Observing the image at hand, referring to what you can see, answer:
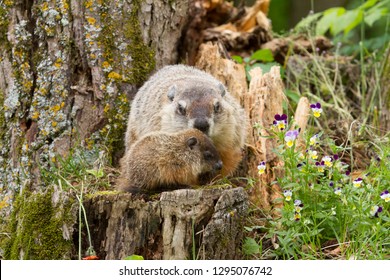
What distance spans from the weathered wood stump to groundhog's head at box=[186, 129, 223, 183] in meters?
0.47

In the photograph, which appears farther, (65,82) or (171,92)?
(65,82)

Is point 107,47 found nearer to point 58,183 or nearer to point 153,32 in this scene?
point 153,32

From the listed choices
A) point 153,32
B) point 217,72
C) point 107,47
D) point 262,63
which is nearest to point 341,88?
point 262,63

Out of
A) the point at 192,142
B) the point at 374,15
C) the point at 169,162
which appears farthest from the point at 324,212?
the point at 374,15

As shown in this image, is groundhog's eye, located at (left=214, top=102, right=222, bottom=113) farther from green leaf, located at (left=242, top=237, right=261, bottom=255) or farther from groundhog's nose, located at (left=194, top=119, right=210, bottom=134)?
green leaf, located at (left=242, top=237, right=261, bottom=255)

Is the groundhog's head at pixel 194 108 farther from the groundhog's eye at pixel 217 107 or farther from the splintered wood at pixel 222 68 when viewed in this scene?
the splintered wood at pixel 222 68

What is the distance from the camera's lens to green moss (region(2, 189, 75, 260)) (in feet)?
19.5

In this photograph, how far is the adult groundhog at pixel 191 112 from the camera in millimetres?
6781

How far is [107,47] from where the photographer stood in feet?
25.1

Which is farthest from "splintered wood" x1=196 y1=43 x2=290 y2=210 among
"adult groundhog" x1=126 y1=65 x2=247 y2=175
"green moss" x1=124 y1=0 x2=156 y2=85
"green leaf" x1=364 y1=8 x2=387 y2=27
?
"green leaf" x1=364 y1=8 x2=387 y2=27

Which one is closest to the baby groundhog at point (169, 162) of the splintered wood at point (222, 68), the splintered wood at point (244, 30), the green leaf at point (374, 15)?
the splintered wood at point (222, 68)

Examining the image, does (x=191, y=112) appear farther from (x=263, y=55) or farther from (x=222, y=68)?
(x=263, y=55)

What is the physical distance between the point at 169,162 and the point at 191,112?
2.55 ft

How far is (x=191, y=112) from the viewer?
6746 millimetres
